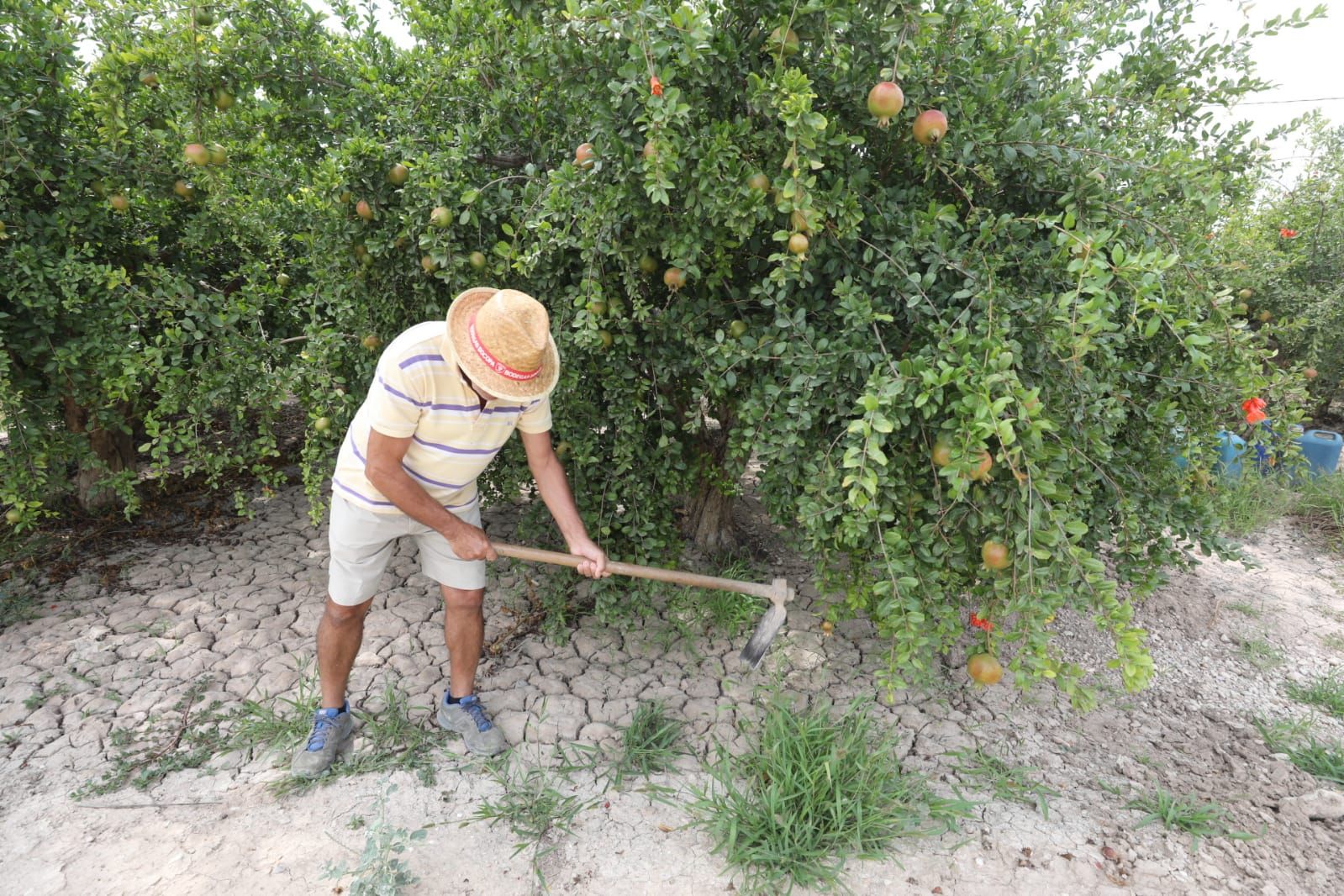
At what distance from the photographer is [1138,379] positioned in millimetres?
2629

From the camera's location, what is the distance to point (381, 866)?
2062 mm

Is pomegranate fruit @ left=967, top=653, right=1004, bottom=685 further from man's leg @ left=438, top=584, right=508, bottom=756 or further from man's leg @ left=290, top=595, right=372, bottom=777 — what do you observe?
man's leg @ left=290, top=595, right=372, bottom=777

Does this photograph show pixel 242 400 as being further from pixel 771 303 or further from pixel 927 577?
pixel 927 577

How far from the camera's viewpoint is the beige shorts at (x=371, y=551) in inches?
95.3

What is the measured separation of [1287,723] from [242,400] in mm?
4559

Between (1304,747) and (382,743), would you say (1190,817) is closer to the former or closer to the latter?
(1304,747)

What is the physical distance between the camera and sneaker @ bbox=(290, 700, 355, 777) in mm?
2447

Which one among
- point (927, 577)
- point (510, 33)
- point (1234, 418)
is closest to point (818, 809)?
point (927, 577)

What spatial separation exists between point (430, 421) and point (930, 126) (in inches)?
65.8

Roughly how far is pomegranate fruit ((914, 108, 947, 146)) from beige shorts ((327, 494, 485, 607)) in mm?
1891

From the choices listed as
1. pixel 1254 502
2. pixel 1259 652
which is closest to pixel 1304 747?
pixel 1259 652

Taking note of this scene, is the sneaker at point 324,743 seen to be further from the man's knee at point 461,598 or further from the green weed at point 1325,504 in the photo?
the green weed at point 1325,504

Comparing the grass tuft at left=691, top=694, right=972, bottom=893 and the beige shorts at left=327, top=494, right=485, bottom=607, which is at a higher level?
the beige shorts at left=327, top=494, right=485, bottom=607

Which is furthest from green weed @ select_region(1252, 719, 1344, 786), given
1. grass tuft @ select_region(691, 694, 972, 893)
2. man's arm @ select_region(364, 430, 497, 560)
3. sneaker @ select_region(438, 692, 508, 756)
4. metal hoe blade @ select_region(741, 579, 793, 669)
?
man's arm @ select_region(364, 430, 497, 560)
